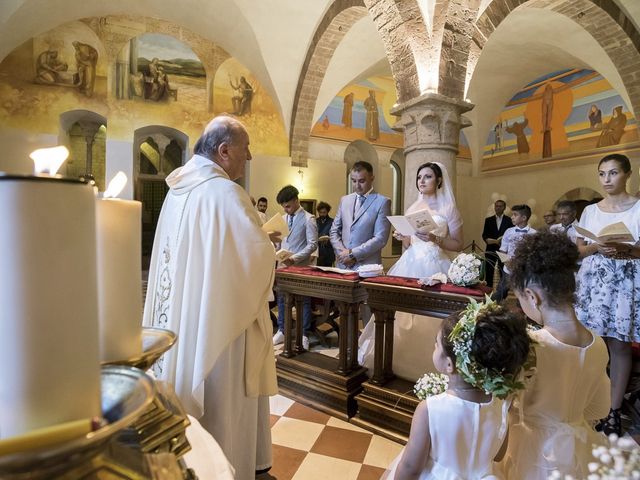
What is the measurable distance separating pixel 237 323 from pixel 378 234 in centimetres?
258

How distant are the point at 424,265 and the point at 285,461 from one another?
1971 mm

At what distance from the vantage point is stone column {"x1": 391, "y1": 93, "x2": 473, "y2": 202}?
16.1 ft

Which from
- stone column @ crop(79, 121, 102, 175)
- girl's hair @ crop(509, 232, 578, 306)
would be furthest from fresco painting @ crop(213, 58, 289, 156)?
girl's hair @ crop(509, 232, 578, 306)

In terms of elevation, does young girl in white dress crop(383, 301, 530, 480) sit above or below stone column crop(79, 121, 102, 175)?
below

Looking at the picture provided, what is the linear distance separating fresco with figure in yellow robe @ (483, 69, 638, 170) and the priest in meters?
12.3

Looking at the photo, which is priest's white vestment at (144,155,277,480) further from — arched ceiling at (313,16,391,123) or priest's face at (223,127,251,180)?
arched ceiling at (313,16,391,123)

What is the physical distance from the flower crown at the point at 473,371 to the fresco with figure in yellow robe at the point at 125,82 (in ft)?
31.1

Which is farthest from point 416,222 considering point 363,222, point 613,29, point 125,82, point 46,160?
point 125,82

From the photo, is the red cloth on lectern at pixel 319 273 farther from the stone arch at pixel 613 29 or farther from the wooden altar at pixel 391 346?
the stone arch at pixel 613 29

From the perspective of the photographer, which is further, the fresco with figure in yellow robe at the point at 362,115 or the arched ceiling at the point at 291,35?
the fresco with figure in yellow robe at the point at 362,115

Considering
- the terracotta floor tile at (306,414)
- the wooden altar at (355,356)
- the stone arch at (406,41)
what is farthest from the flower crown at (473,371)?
the stone arch at (406,41)

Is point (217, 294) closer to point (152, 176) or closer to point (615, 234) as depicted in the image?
point (615, 234)

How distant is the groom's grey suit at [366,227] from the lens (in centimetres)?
419

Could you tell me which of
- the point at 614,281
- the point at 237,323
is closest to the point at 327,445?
the point at 237,323
